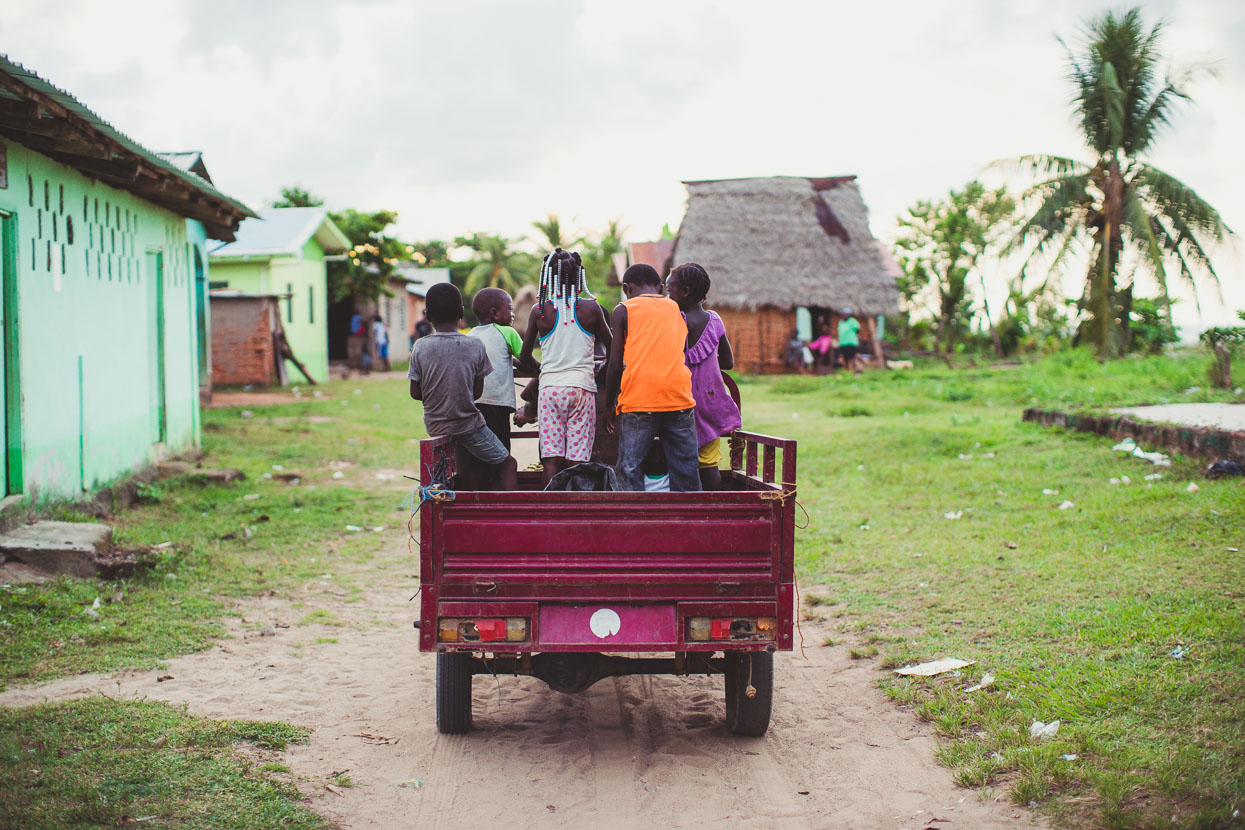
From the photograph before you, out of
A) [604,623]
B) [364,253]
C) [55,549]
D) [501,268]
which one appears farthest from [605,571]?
[501,268]

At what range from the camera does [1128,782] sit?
3.66 metres

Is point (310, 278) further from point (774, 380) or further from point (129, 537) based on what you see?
point (129, 537)

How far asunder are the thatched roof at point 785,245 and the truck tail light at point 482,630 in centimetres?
2284

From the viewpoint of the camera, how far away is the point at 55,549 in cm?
671

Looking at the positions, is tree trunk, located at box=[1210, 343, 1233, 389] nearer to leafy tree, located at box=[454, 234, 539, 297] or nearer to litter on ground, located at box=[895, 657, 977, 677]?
litter on ground, located at box=[895, 657, 977, 677]

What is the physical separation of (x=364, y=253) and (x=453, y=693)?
26387 millimetres

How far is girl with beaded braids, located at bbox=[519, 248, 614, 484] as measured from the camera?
17.3 ft

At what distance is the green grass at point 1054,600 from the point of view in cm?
383

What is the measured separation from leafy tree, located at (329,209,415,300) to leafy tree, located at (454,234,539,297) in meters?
21.0

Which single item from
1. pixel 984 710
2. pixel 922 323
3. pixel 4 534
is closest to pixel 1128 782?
pixel 984 710

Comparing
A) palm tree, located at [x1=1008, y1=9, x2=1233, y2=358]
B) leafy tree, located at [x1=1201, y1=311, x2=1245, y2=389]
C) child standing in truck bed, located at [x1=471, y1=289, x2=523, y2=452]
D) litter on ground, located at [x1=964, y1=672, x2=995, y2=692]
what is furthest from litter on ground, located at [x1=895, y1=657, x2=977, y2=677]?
palm tree, located at [x1=1008, y1=9, x2=1233, y2=358]

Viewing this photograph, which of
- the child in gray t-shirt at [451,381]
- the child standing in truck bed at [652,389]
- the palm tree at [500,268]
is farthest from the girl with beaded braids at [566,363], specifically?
the palm tree at [500,268]

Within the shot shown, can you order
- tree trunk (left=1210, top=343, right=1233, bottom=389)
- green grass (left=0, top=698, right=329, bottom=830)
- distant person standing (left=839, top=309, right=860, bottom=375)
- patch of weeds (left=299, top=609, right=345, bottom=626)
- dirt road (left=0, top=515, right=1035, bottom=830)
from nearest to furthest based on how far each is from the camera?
green grass (left=0, top=698, right=329, bottom=830) < dirt road (left=0, top=515, right=1035, bottom=830) < patch of weeds (left=299, top=609, right=345, bottom=626) < tree trunk (left=1210, top=343, right=1233, bottom=389) < distant person standing (left=839, top=309, right=860, bottom=375)

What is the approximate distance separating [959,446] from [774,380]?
13.0 m
